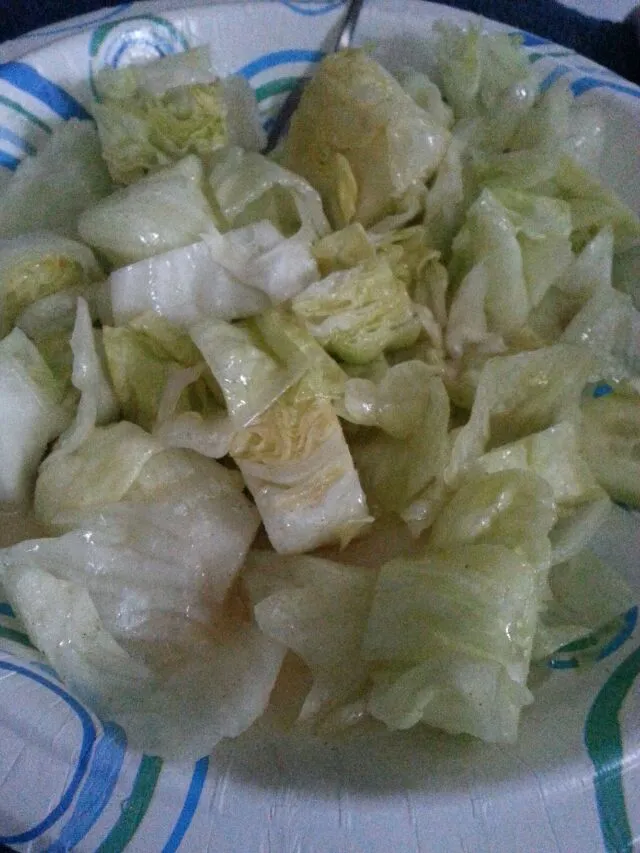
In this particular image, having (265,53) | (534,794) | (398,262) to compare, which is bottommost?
(534,794)

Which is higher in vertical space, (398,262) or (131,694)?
(398,262)

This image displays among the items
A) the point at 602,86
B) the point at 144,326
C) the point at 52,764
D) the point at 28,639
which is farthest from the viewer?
the point at 602,86

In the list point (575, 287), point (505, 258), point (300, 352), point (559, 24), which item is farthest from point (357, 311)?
point (559, 24)

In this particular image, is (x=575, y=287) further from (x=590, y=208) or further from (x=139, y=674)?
(x=139, y=674)

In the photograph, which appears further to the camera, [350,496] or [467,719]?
[350,496]

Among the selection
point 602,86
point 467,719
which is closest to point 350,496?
point 467,719

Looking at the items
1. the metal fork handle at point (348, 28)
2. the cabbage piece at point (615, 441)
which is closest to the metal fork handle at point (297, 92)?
the metal fork handle at point (348, 28)

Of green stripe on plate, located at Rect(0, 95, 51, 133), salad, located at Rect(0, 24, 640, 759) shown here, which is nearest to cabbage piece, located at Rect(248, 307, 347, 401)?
salad, located at Rect(0, 24, 640, 759)

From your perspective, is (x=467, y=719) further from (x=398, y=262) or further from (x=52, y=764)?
(x=398, y=262)
